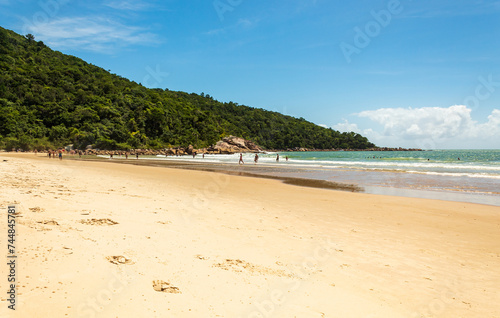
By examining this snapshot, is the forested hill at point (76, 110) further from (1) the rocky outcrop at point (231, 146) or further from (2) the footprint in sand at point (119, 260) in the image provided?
(2) the footprint in sand at point (119, 260)

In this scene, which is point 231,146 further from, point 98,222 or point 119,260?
point 119,260

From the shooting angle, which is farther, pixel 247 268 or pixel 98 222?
pixel 98 222

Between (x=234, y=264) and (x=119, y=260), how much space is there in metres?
1.79

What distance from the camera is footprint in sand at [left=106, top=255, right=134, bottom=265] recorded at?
4.39 meters

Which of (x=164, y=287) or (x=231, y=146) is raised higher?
(x=231, y=146)

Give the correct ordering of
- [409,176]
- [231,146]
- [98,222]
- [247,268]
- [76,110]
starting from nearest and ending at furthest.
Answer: [247,268], [98,222], [409,176], [76,110], [231,146]

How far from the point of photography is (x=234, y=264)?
16.0 ft

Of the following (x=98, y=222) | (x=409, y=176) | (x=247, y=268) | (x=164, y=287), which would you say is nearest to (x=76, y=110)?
(x=409, y=176)

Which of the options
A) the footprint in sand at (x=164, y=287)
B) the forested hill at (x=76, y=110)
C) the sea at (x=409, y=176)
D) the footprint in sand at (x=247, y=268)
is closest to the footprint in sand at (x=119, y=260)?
the footprint in sand at (x=164, y=287)

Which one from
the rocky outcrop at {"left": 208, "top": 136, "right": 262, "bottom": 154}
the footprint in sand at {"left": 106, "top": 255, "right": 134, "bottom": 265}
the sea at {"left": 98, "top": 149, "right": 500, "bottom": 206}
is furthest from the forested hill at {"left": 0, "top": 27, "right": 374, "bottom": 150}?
the footprint in sand at {"left": 106, "top": 255, "right": 134, "bottom": 265}

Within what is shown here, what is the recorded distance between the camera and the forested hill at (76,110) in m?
77.6

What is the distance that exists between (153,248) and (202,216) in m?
3.22

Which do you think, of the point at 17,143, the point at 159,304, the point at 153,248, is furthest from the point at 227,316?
the point at 17,143

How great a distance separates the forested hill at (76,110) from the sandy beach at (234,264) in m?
79.2
